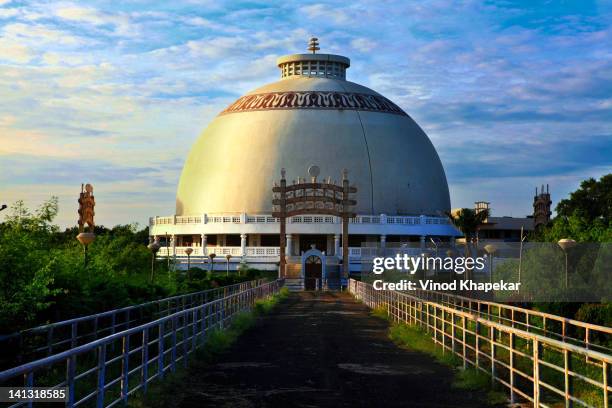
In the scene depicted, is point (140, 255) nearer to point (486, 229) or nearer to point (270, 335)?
point (270, 335)

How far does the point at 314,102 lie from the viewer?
90062 mm

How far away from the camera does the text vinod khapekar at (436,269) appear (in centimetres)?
3781

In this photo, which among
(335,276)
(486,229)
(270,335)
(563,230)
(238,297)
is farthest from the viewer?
(486,229)

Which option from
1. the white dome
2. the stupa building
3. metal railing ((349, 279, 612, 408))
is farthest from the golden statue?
metal railing ((349, 279, 612, 408))

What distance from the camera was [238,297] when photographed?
29.3 m

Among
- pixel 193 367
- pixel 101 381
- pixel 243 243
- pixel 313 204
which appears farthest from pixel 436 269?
pixel 101 381

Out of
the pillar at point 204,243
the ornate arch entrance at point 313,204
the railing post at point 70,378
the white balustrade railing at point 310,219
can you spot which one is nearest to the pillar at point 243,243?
the white balustrade railing at point 310,219

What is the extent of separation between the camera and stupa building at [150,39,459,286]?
8188cm

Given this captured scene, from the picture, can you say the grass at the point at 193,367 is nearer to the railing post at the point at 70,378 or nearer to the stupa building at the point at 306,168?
the railing post at the point at 70,378

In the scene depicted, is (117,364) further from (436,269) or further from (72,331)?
(436,269)

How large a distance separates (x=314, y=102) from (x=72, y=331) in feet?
250

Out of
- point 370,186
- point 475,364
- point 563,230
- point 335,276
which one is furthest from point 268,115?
point 475,364

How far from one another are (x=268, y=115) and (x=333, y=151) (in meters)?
8.16

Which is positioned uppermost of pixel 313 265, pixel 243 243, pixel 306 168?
pixel 306 168
